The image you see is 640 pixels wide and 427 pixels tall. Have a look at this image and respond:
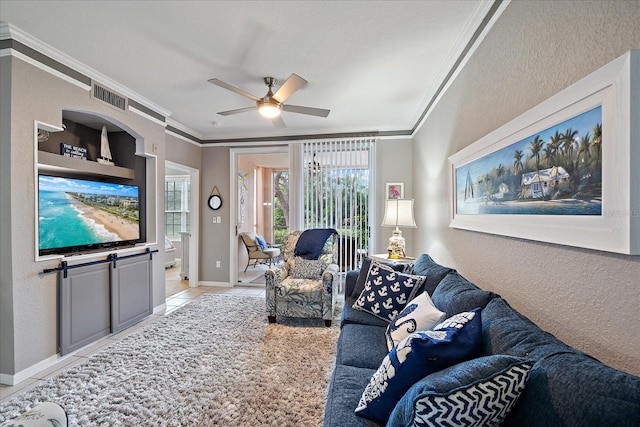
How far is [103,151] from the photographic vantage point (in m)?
3.25

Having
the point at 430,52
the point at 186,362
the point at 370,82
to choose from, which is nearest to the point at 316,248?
the point at 186,362

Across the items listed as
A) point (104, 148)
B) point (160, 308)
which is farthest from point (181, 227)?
point (104, 148)

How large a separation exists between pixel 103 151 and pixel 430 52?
12.2 ft

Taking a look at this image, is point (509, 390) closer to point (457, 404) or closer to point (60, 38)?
point (457, 404)

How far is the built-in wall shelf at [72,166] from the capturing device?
7.90 feet

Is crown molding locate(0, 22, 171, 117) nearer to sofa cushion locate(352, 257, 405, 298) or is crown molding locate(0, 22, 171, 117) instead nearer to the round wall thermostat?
the round wall thermostat

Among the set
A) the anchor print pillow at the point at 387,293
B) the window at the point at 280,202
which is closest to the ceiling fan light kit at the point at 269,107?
the anchor print pillow at the point at 387,293

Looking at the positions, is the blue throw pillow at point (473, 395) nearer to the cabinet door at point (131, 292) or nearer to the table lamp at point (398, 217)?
the table lamp at point (398, 217)

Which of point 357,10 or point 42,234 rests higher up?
point 357,10

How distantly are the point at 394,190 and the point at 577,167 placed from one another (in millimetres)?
3332

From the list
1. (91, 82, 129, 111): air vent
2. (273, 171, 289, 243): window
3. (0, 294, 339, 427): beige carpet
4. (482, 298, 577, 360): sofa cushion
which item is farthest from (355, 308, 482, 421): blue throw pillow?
(273, 171, 289, 243): window

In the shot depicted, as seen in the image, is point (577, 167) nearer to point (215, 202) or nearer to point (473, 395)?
point (473, 395)

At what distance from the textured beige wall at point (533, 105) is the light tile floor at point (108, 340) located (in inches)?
133

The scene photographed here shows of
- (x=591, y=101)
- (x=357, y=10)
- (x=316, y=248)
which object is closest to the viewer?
(x=591, y=101)
